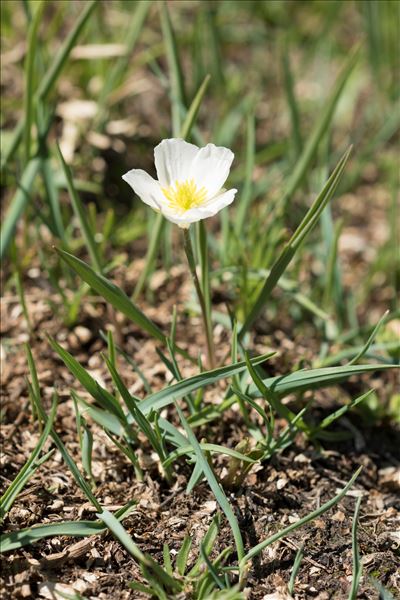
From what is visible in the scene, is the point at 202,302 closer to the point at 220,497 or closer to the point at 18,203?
the point at 220,497

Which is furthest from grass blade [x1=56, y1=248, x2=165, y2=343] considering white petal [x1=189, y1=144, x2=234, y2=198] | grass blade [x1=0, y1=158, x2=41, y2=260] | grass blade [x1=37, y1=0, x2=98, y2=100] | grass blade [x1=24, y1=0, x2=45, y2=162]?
grass blade [x1=37, y1=0, x2=98, y2=100]

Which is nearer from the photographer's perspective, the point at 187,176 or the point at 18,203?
the point at 187,176

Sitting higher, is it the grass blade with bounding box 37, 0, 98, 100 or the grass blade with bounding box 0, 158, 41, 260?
the grass blade with bounding box 37, 0, 98, 100

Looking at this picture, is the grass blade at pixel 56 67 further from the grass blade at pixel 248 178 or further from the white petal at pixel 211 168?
the white petal at pixel 211 168

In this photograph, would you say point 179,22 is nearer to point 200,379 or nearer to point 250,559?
point 200,379

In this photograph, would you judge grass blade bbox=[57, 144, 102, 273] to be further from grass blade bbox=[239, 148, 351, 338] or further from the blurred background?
grass blade bbox=[239, 148, 351, 338]

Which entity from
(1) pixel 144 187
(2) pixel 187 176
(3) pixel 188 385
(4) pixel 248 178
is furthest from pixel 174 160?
(4) pixel 248 178
